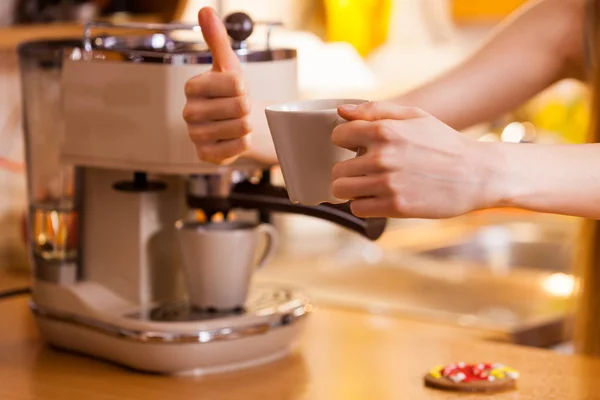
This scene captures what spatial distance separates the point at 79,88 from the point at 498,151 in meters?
0.55

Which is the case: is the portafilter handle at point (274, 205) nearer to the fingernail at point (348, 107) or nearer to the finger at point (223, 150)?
the finger at point (223, 150)

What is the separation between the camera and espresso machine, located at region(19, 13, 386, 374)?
1.16 meters

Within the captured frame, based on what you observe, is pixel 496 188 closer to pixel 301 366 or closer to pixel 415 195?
pixel 415 195

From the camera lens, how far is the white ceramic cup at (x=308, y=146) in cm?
87

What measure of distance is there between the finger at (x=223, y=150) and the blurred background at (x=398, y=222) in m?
0.57

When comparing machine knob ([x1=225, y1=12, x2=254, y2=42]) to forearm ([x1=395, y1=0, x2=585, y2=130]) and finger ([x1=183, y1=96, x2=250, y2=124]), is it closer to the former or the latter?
finger ([x1=183, y1=96, x2=250, y2=124])

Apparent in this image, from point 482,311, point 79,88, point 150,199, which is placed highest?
point 79,88

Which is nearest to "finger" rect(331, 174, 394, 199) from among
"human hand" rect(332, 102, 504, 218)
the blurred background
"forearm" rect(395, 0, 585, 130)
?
"human hand" rect(332, 102, 504, 218)

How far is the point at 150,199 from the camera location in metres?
1.25

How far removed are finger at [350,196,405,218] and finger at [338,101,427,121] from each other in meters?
0.06

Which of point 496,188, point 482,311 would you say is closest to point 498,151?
point 496,188

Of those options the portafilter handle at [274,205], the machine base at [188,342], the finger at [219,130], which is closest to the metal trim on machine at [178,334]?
the machine base at [188,342]

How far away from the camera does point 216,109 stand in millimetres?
1018

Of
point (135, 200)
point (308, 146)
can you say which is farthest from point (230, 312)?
point (308, 146)
